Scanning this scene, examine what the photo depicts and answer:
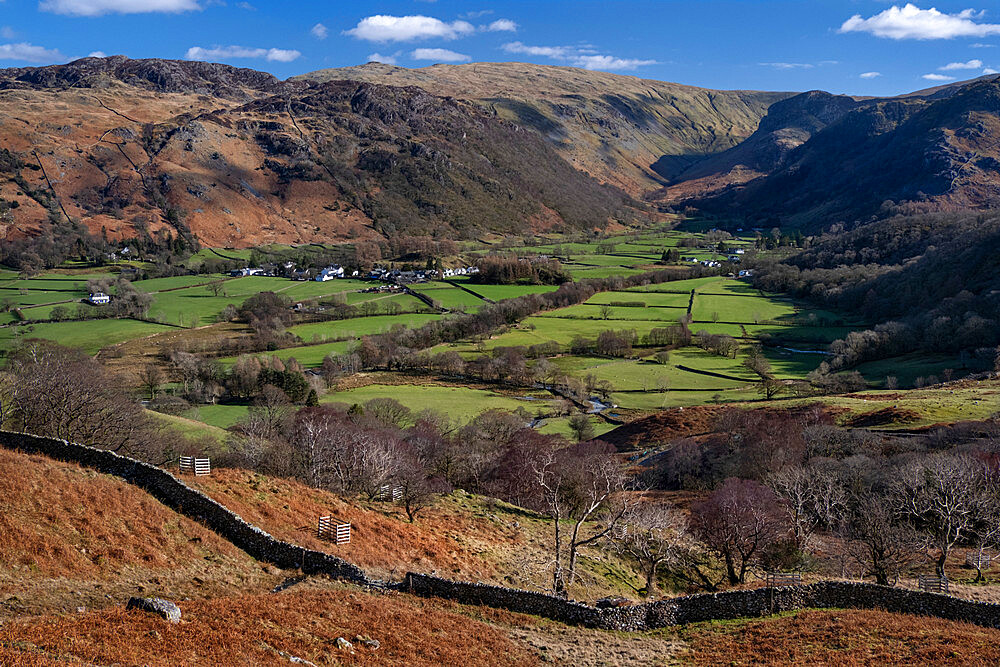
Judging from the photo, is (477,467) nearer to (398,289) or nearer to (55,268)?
(398,289)

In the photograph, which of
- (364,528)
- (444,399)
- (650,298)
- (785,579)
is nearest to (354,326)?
(444,399)

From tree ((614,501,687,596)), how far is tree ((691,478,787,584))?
1814 millimetres

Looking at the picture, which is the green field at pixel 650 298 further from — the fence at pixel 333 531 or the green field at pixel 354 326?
the fence at pixel 333 531

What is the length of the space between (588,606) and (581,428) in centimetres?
5423

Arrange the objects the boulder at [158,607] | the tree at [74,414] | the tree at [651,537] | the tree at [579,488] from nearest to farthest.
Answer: the boulder at [158,607] → the tree at [651,537] → the tree at [74,414] → the tree at [579,488]

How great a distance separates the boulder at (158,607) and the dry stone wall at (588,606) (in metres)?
8.21

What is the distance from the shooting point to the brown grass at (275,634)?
16.8 meters

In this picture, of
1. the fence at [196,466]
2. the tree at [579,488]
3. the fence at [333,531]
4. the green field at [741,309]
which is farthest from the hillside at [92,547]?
the green field at [741,309]

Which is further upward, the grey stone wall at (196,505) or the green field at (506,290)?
the green field at (506,290)

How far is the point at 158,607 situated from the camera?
1945 centimetres

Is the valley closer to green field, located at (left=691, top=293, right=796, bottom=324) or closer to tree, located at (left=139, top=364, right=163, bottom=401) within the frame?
tree, located at (left=139, top=364, right=163, bottom=401)

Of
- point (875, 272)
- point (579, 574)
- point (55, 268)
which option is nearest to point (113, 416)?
point (579, 574)

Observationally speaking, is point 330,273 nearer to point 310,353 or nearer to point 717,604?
point 310,353

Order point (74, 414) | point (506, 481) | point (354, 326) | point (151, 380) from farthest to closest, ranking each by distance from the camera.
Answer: point (354, 326) → point (151, 380) → point (506, 481) → point (74, 414)
